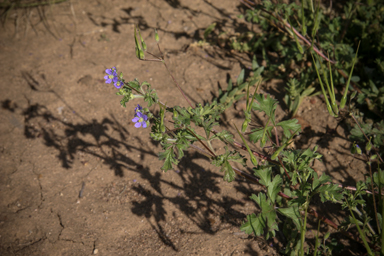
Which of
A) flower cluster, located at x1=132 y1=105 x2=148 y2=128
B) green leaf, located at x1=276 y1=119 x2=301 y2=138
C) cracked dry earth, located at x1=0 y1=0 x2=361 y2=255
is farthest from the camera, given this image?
cracked dry earth, located at x1=0 y1=0 x2=361 y2=255

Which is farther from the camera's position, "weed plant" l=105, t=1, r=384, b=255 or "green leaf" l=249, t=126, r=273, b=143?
"green leaf" l=249, t=126, r=273, b=143

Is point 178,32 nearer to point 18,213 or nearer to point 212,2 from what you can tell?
point 212,2

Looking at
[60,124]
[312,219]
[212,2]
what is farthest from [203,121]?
[212,2]

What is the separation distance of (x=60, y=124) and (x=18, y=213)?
94 centimetres

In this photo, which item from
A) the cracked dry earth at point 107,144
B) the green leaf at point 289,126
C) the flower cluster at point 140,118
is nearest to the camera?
the flower cluster at point 140,118

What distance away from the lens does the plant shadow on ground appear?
2410 mm

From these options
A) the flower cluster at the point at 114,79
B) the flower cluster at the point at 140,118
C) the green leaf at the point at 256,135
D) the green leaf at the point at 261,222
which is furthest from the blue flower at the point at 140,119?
the green leaf at the point at 261,222

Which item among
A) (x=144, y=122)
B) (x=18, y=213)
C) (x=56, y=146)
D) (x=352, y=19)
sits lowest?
(x=18, y=213)

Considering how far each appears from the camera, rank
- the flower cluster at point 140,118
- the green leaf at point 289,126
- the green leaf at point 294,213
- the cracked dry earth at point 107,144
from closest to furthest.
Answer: the flower cluster at point 140,118 < the green leaf at point 294,213 < the green leaf at point 289,126 < the cracked dry earth at point 107,144

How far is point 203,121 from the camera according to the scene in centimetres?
180

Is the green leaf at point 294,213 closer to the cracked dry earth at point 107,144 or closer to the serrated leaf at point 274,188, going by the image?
the serrated leaf at point 274,188

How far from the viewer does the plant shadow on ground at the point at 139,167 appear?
2.41m

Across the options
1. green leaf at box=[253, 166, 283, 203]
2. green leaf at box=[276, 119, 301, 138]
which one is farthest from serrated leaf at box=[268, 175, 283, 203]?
green leaf at box=[276, 119, 301, 138]

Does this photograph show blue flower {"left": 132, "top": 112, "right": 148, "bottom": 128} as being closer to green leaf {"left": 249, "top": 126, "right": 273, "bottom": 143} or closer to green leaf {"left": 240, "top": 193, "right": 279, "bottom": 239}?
green leaf {"left": 249, "top": 126, "right": 273, "bottom": 143}
